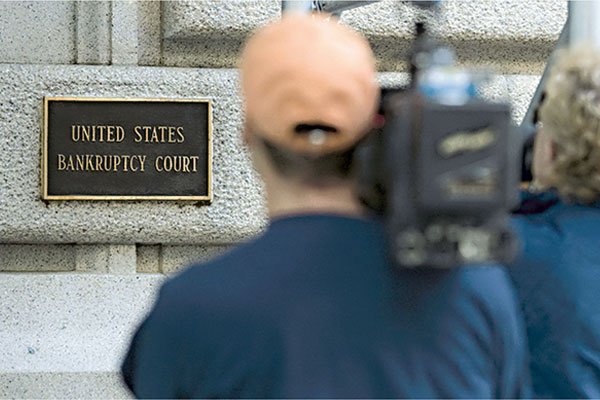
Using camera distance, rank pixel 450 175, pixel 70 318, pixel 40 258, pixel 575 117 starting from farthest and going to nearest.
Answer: pixel 40 258 < pixel 70 318 < pixel 575 117 < pixel 450 175

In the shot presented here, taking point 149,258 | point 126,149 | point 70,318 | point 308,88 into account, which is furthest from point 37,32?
point 308,88

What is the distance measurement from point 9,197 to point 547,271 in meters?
3.35

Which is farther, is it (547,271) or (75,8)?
(75,8)

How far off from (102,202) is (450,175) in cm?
383

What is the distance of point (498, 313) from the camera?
7.10ft

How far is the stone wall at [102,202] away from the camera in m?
5.48

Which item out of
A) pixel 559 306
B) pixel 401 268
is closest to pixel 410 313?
pixel 401 268

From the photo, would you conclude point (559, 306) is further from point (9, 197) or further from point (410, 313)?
point (9, 197)

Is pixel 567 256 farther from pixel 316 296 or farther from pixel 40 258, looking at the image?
pixel 40 258

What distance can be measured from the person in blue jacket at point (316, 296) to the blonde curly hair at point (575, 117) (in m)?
0.43

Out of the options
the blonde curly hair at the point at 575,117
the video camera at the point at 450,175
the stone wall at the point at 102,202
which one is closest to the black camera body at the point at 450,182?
the video camera at the point at 450,175

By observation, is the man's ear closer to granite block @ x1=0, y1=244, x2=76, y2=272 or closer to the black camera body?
the black camera body

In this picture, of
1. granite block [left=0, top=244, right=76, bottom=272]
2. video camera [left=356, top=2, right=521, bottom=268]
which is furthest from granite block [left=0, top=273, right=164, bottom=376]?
video camera [left=356, top=2, right=521, bottom=268]

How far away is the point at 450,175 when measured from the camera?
1.90 meters
